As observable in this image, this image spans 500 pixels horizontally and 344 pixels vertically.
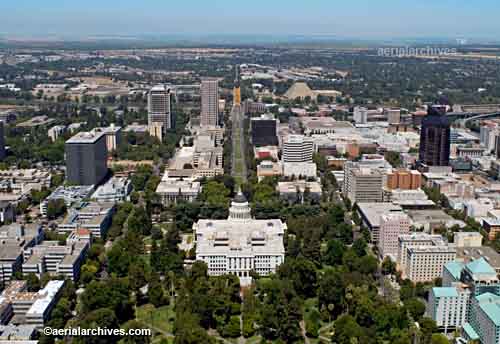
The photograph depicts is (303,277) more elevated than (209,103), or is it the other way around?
(209,103)

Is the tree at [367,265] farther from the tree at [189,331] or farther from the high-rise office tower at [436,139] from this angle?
the high-rise office tower at [436,139]

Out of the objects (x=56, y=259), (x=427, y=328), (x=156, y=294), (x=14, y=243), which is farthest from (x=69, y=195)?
(x=427, y=328)

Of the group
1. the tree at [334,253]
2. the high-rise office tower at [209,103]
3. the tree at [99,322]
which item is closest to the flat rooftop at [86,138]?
A: the tree at [334,253]

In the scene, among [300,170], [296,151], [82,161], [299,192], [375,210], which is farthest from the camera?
[296,151]

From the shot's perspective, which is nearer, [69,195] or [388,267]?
[388,267]

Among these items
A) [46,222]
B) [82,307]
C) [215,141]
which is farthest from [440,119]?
[82,307]

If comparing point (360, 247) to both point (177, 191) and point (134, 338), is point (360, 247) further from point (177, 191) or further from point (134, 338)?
point (177, 191)

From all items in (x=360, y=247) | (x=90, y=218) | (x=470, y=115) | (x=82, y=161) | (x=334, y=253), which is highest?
(x=82, y=161)
